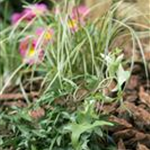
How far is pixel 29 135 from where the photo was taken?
1824 mm

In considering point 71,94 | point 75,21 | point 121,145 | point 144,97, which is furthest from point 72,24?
point 121,145

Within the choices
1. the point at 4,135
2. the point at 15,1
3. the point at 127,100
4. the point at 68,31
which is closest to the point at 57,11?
the point at 68,31

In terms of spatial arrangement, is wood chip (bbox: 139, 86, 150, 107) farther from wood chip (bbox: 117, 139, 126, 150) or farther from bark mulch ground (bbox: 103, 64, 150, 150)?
wood chip (bbox: 117, 139, 126, 150)

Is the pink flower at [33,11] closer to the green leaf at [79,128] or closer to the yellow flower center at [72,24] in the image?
the yellow flower center at [72,24]

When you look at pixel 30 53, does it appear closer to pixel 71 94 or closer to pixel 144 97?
pixel 144 97

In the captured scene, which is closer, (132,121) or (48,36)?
(132,121)

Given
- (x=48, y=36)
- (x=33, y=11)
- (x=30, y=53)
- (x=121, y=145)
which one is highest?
(x=33, y=11)

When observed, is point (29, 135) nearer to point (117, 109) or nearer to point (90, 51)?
point (117, 109)

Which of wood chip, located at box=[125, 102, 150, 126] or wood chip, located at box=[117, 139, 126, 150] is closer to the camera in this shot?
wood chip, located at box=[117, 139, 126, 150]

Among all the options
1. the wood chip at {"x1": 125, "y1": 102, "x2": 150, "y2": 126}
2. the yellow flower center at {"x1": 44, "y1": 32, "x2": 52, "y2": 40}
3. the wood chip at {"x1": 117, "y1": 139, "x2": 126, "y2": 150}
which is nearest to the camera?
the wood chip at {"x1": 117, "y1": 139, "x2": 126, "y2": 150}

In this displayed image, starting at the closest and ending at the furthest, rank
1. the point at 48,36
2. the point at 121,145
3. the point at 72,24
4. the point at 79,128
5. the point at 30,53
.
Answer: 1. the point at 79,128
2. the point at 121,145
3. the point at 72,24
4. the point at 48,36
5. the point at 30,53

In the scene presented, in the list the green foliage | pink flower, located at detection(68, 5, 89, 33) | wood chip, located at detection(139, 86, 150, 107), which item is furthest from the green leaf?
pink flower, located at detection(68, 5, 89, 33)

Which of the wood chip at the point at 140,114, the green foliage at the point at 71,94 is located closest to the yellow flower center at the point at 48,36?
the green foliage at the point at 71,94

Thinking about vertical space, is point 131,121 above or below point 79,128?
below
